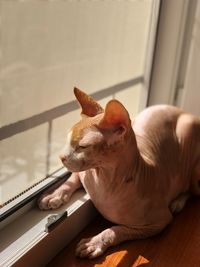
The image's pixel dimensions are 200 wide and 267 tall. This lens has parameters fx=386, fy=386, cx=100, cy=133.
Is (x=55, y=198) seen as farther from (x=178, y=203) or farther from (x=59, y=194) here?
(x=178, y=203)

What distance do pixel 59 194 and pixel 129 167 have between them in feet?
0.69

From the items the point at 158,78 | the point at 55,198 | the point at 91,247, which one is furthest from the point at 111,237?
the point at 158,78

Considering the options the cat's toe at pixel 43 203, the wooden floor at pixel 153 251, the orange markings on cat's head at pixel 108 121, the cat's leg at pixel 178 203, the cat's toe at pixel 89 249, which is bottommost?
the wooden floor at pixel 153 251

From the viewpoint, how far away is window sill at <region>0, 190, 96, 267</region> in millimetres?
788

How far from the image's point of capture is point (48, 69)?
91 centimetres

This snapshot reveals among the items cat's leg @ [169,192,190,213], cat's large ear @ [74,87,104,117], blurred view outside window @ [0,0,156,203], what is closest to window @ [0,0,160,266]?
blurred view outside window @ [0,0,156,203]

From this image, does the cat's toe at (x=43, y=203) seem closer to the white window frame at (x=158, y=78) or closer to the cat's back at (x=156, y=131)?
the white window frame at (x=158, y=78)

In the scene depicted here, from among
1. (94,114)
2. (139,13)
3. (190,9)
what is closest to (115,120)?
(94,114)

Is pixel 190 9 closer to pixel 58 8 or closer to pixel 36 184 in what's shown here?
pixel 58 8

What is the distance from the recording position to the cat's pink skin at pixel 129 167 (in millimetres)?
768

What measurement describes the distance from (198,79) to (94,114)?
61 cm

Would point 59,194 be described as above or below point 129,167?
below

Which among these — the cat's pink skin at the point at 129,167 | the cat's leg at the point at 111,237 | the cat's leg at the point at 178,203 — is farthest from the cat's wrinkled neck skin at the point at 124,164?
the cat's leg at the point at 178,203

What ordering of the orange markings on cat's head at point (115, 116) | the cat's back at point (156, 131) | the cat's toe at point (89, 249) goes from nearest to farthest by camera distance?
the orange markings on cat's head at point (115, 116)
the cat's toe at point (89, 249)
the cat's back at point (156, 131)
